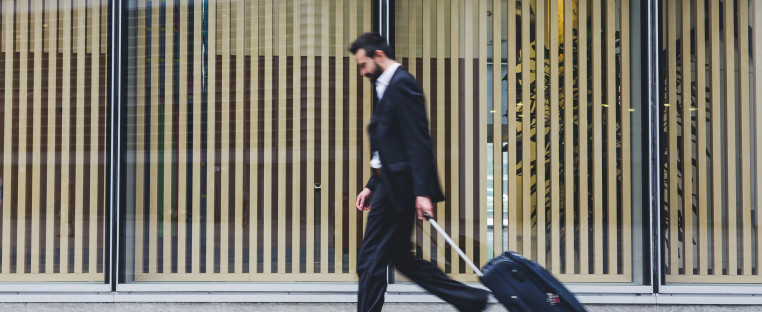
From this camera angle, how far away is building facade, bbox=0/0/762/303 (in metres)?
5.34

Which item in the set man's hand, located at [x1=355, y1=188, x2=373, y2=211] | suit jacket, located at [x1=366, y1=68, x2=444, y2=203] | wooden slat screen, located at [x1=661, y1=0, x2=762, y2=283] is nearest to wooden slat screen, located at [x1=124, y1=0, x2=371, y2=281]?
man's hand, located at [x1=355, y1=188, x2=373, y2=211]

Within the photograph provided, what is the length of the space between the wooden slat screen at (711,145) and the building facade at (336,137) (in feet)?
0.05

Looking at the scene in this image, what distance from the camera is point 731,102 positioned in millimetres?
5344

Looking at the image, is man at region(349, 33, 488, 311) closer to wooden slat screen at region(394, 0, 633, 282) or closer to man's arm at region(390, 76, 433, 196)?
man's arm at region(390, 76, 433, 196)

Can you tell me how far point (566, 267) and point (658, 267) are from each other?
626mm

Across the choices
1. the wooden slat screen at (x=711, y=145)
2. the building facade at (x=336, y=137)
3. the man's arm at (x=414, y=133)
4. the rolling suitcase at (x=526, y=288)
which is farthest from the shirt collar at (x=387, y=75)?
the wooden slat screen at (x=711, y=145)

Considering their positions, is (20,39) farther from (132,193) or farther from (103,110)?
(132,193)

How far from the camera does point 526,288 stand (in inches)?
144

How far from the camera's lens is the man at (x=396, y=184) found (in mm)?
3572

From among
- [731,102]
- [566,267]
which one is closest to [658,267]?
[566,267]

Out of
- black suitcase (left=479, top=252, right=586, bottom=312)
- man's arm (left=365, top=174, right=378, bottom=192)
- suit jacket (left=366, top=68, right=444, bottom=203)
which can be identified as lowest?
black suitcase (left=479, top=252, right=586, bottom=312)

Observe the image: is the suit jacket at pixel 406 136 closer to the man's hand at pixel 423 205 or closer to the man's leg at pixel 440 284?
the man's hand at pixel 423 205

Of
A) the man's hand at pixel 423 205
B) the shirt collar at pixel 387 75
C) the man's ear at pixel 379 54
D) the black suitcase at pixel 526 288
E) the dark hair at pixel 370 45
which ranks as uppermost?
A: the dark hair at pixel 370 45

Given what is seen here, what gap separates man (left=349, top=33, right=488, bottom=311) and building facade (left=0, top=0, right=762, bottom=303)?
1544 mm
